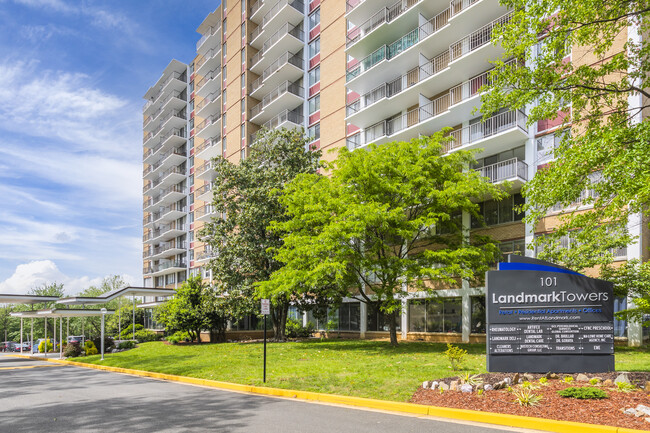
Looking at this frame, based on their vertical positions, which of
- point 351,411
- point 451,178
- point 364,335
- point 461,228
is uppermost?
point 451,178

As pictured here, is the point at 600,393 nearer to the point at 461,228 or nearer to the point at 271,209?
the point at 461,228

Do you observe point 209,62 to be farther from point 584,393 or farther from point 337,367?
point 584,393

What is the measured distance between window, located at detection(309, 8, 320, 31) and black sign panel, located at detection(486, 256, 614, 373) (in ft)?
122

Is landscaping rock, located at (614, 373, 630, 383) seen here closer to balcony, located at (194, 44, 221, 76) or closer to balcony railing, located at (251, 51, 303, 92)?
balcony railing, located at (251, 51, 303, 92)

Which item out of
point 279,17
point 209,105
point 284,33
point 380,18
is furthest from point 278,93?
point 209,105

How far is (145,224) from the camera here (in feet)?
263

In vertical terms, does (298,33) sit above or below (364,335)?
above

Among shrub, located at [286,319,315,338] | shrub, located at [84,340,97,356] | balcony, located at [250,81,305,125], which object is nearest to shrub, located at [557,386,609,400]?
shrub, located at [84,340,97,356]

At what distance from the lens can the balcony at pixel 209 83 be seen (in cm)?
5919

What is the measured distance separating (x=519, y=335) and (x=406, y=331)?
2087 cm

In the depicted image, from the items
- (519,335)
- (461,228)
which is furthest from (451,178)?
(519,335)

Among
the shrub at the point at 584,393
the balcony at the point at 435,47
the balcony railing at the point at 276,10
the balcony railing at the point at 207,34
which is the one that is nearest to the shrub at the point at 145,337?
the balcony at the point at 435,47

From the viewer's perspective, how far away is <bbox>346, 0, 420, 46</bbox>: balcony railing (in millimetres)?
34391

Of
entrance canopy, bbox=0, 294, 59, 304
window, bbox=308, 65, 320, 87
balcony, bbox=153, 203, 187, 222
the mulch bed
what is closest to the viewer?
the mulch bed
